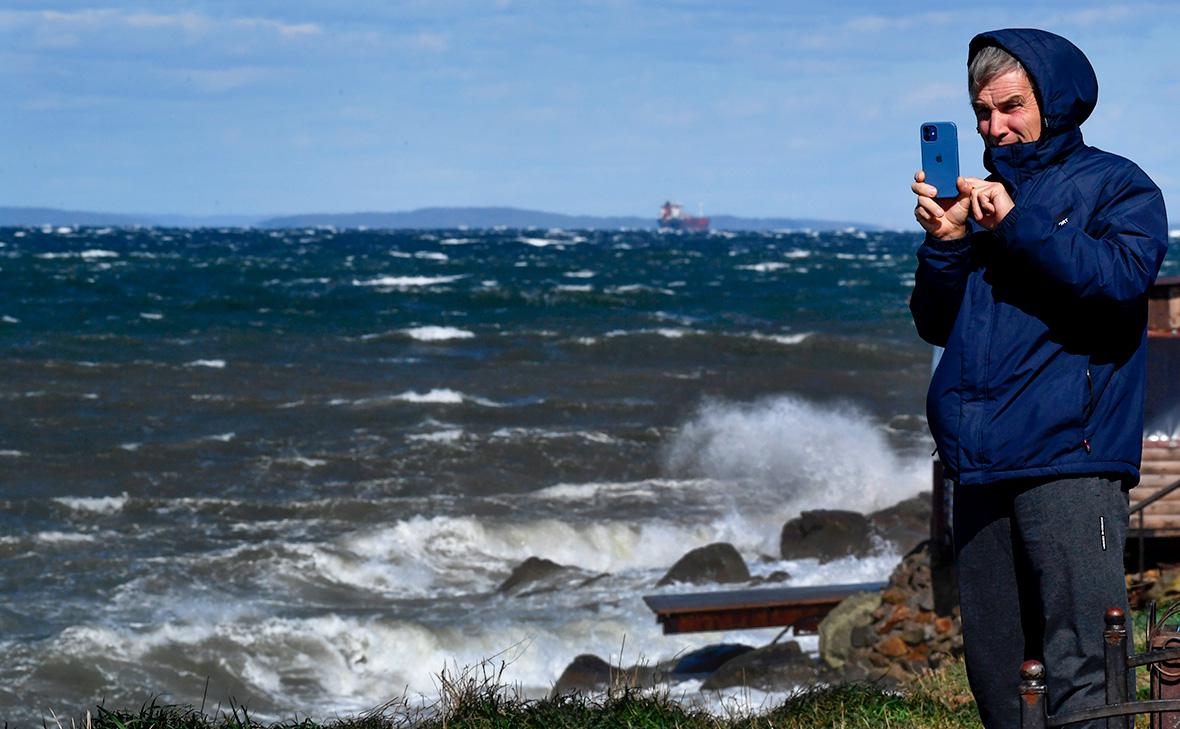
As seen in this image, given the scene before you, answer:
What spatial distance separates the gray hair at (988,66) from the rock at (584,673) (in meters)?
7.08

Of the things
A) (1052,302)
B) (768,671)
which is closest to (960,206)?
(1052,302)

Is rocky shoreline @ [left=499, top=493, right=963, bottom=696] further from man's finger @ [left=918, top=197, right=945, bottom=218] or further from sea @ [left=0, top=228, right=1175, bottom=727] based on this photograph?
man's finger @ [left=918, top=197, right=945, bottom=218]

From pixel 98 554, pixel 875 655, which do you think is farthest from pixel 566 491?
pixel 875 655

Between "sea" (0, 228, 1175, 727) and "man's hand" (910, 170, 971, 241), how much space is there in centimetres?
296

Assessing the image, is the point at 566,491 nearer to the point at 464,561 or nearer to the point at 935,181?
the point at 464,561

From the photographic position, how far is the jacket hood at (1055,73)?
288cm

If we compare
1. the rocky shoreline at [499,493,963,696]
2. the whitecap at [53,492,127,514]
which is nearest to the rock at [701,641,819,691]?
the rocky shoreline at [499,493,963,696]

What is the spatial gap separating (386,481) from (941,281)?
14.9 metres

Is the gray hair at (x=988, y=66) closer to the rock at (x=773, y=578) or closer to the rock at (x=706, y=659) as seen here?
the rock at (x=706, y=659)

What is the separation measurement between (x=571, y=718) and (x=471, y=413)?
18.4 metres

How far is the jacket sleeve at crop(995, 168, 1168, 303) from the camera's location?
278cm

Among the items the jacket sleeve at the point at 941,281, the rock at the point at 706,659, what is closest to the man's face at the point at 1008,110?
the jacket sleeve at the point at 941,281

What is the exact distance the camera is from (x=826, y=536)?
1391cm

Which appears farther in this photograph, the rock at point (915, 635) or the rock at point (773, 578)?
the rock at point (773, 578)
